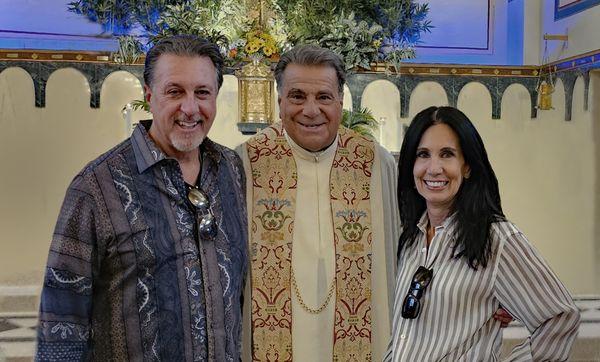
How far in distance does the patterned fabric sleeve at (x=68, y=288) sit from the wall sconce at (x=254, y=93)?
14.3 ft

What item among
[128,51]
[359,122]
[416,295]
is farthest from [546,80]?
[416,295]

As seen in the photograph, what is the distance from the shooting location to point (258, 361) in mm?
3135

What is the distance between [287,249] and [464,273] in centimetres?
116

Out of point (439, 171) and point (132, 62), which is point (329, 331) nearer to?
point (439, 171)

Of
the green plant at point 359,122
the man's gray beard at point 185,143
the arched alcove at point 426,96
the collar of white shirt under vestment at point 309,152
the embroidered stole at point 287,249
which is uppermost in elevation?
the arched alcove at point 426,96

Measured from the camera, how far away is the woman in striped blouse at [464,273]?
6.81ft

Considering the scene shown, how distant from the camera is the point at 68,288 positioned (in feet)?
6.82

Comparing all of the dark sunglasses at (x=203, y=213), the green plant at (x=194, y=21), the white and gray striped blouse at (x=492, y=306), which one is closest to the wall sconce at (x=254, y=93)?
the green plant at (x=194, y=21)

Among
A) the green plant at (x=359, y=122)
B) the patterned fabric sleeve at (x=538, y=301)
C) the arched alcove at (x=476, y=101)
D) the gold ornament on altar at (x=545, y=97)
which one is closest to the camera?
the patterned fabric sleeve at (x=538, y=301)

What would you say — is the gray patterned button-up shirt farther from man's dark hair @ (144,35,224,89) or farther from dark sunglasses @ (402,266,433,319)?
dark sunglasses @ (402,266,433,319)

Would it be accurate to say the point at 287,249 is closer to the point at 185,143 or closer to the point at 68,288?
the point at 185,143

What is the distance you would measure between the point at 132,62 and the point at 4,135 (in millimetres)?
1279

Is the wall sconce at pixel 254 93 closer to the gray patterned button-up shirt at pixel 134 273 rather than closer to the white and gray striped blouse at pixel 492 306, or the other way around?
the gray patterned button-up shirt at pixel 134 273

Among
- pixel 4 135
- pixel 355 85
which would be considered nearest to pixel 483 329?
pixel 355 85
